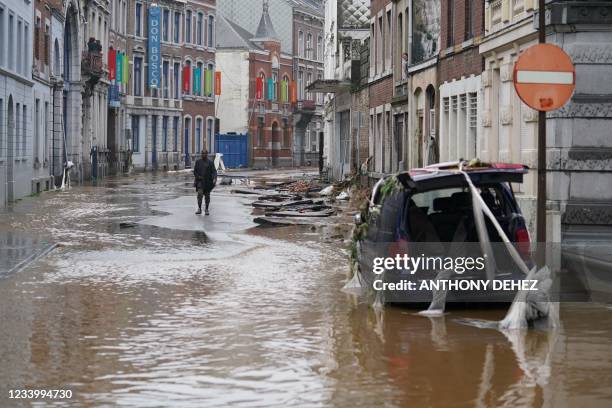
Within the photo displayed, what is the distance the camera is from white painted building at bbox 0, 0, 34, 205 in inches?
1395

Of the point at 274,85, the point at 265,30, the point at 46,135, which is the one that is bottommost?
the point at 46,135

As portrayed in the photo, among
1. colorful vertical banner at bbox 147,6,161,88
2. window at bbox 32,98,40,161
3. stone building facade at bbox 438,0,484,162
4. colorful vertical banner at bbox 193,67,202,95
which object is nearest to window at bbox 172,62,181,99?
colorful vertical banner at bbox 193,67,202,95

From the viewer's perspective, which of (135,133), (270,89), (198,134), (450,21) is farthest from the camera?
(270,89)

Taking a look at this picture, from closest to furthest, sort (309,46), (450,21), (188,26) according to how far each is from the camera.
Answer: (450,21), (188,26), (309,46)

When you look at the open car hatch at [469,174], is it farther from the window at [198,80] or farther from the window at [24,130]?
the window at [198,80]

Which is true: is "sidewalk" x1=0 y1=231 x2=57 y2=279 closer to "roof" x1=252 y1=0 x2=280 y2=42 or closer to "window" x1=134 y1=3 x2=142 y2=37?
"window" x1=134 y1=3 x2=142 y2=37

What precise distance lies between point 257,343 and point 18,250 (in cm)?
1012

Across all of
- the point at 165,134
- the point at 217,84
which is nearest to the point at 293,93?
the point at 217,84

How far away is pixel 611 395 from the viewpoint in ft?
28.7

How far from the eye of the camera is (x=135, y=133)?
2997 inches

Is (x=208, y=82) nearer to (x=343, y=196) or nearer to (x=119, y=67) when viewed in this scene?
(x=119, y=67)

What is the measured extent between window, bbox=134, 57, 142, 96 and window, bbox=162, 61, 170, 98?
362cm

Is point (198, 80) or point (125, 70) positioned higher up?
point (198, 80)

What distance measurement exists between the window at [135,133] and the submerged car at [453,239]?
63228mm
